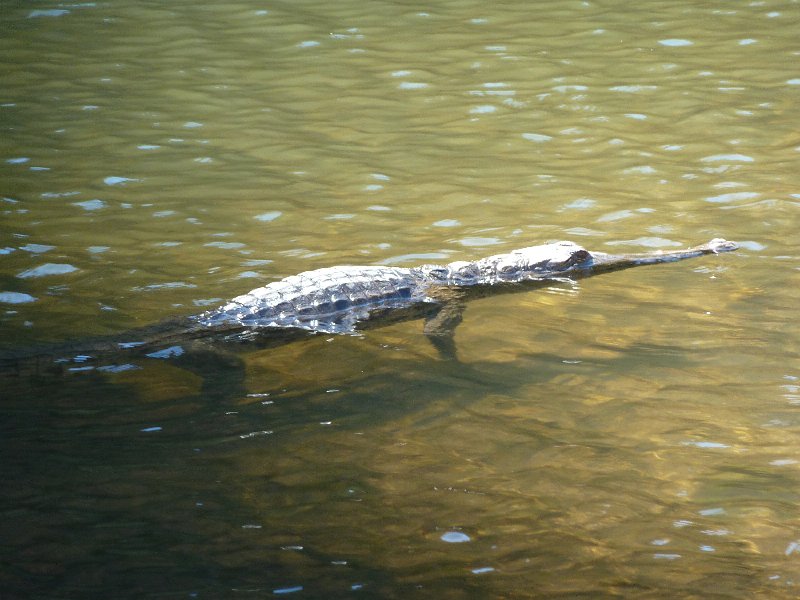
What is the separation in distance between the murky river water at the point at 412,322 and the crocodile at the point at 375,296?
129 mm

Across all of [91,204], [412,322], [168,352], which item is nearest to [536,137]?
[412,322]

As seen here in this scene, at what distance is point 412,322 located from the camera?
6.71 meters

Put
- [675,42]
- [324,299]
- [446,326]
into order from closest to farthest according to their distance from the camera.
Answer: [446,326], [324,299], [675,42]

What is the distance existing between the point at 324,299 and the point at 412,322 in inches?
26.2

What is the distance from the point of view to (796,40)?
1216 centimetres

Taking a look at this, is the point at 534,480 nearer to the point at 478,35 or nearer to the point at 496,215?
the point at 496,215

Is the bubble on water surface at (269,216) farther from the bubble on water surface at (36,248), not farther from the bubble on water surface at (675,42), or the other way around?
the bubble on water surface at (675,42)

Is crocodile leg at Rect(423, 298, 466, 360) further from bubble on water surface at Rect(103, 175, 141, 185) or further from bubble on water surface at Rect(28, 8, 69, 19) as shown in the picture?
bubble on water surface at Rect(28, 8, 69, 19)

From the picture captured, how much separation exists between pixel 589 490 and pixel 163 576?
2079 mm

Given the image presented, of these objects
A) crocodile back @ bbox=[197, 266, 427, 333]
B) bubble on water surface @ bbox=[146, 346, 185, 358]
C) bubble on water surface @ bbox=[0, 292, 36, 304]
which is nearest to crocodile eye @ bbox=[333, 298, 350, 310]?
crocodile back @ bbox=[197, 266, 427, 333]

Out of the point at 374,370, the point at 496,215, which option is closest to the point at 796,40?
the point at 496,215

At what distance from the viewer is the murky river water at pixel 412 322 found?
4.23m

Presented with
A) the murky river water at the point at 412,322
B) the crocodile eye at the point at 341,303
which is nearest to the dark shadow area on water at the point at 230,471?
the murky river water at the point at 412,322

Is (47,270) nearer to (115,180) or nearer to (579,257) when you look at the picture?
(115,180)
